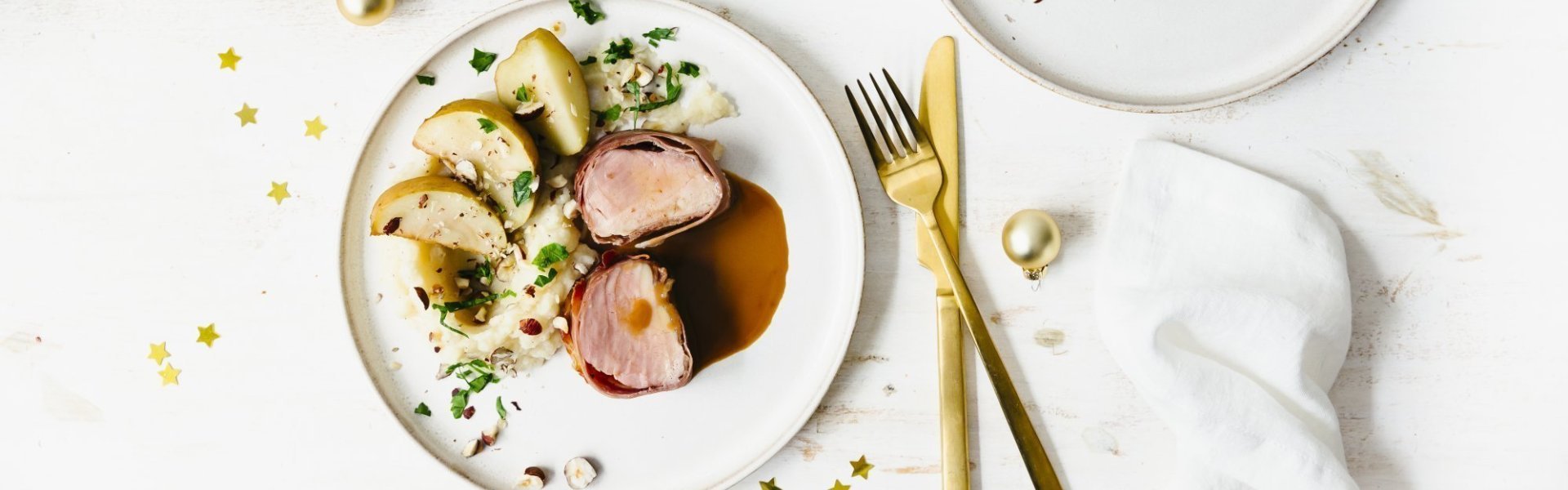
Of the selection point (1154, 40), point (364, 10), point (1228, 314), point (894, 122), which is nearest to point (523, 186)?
point (364, 10)

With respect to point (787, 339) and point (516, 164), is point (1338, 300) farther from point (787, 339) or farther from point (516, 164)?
point (516, 164)

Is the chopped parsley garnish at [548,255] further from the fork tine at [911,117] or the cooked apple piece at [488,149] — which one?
the fork tine at [911,117]

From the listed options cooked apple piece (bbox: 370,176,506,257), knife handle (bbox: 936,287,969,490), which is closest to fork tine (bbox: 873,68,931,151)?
knife handle (bbox: 936,287,969,490)

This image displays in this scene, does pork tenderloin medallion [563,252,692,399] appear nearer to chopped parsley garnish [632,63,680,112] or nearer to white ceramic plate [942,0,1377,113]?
chopped parsley garnish [632,63,680,112]

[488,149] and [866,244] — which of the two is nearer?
[488,149]

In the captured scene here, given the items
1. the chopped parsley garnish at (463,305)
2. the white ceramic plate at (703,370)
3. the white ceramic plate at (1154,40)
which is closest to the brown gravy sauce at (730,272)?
the white ceramic plate at (703,370)

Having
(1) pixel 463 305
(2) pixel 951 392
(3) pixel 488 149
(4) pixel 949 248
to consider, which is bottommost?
(2) pixel 951 392

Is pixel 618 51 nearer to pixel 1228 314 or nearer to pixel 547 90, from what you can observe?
pixel 547 90
